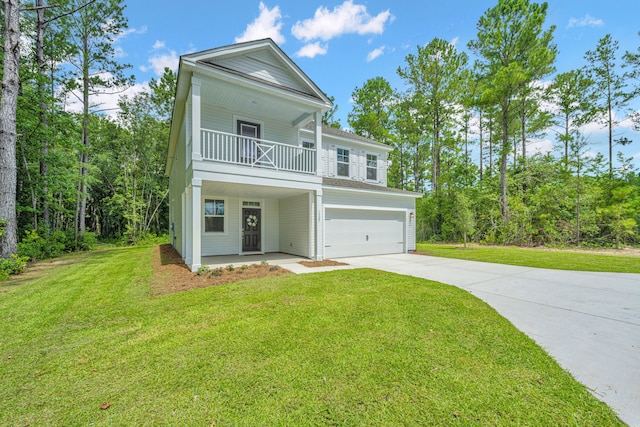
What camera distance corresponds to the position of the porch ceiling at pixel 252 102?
319 inches

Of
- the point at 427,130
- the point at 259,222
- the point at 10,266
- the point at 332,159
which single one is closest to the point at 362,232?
the point at 332,159

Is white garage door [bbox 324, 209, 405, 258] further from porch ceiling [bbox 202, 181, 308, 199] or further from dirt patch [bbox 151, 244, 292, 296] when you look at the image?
dirt patch [bbox 151, 244, 292, 296]

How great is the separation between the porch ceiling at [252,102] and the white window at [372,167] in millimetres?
5703

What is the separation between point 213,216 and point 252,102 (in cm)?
479

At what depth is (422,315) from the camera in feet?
13.1

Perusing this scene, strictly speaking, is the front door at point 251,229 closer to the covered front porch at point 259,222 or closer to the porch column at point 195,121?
the covered front porch at point 259,222

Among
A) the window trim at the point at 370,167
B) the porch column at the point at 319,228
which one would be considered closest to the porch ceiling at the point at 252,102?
the porch column at the point at 319,228

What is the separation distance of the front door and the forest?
23.1ft

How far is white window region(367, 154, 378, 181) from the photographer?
14711 mm

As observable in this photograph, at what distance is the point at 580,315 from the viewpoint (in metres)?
4.13

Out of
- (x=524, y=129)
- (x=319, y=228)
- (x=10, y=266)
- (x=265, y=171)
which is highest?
(x=524, y=129)

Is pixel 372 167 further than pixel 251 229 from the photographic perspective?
Yes

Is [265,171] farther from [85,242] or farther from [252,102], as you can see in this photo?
[85,242]

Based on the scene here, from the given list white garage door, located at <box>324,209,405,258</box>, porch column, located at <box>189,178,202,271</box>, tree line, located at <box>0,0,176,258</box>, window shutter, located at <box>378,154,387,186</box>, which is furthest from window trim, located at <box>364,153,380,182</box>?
tree line, located at <box>0,0,176,258</box>
